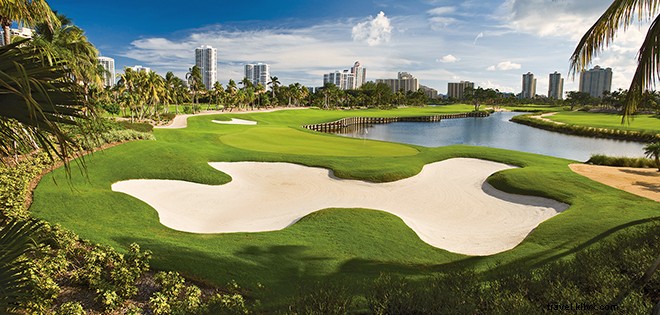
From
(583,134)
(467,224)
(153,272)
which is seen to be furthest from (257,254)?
(583,134)

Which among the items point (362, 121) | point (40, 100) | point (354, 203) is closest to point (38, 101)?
point (40, 100)

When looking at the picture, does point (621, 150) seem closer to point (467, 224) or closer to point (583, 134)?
point (583, 134)

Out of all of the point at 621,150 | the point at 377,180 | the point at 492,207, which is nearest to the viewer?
the point at 492,207

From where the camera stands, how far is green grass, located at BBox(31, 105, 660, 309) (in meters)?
9.64

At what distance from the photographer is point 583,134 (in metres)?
64.4

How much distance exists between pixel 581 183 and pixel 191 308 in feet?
66.3

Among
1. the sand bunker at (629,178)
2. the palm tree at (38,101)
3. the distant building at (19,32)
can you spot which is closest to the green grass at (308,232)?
the sand bunker at (629,178)

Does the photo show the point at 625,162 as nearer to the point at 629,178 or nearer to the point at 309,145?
the point at 629,178

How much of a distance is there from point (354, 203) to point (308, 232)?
4.95 metres

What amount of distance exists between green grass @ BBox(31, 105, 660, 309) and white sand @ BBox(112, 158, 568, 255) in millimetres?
867

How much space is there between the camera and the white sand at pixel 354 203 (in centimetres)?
1443

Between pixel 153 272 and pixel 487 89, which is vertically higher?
pixel 487 89

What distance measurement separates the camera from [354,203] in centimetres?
1778

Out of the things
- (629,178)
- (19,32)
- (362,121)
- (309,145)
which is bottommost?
(629,178)
